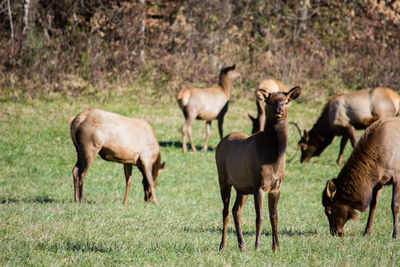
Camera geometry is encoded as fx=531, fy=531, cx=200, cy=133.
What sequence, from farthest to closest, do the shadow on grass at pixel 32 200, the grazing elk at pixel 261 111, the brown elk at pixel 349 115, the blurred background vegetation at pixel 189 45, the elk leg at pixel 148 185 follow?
the blurred background vegetation at pixel 189 45 < the grazing elk at pixel 261 111 < the brown elk at pixel 349 115 < the elk leg at pixel 148 185 < the shadow on grass at pixel 32 200

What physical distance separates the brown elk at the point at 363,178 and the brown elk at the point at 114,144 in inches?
144

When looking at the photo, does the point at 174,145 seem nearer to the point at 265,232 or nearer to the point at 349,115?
the point at 349,115

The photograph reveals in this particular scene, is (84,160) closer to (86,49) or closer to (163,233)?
(163,233)

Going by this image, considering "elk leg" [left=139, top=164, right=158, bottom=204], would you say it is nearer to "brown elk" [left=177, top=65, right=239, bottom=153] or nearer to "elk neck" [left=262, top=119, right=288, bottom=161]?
"elk neck" [left=262, top=119, right=288, bottom=161]

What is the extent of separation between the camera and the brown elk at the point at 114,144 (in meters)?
9.46

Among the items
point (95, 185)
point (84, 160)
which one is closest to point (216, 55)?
point (95, 185)

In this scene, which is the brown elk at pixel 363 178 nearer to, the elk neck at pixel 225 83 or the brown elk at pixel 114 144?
the brown elk at pixel 114 144

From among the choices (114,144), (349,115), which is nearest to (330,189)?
(114,144)

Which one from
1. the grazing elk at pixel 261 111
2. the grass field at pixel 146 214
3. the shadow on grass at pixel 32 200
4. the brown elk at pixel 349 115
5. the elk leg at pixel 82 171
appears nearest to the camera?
the grass field at pixel 146 214

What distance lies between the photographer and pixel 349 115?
15.0 m

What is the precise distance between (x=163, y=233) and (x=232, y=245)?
1.01 meters

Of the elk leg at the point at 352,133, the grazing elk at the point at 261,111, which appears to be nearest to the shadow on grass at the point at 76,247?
the elk leg at the point at 352,133

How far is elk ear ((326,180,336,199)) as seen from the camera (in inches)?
290

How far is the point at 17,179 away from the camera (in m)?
11.6
